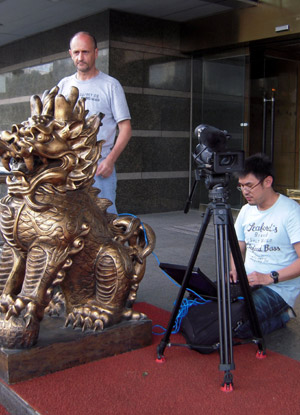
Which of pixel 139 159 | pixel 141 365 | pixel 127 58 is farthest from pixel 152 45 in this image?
pixel 141 365

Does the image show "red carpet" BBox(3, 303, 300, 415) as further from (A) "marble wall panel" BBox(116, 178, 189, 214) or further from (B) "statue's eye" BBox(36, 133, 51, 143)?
(A) "marble wall panel" BBox(116, 178, 189, 214)

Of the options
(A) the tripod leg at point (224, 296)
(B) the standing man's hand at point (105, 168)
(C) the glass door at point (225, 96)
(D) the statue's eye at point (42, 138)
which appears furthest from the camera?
(C) the glass door at point (225, 96)

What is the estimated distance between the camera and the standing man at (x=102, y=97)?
363 centimetres

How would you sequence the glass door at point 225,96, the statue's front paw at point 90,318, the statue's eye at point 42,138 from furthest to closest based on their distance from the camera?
1. the glass door at point 225,96
2. the statue's front paw at point 90,318
3. the statue's eye at point 42,138

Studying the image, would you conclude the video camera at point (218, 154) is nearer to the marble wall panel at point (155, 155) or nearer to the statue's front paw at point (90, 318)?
the statue's front paw at point (90, 318)

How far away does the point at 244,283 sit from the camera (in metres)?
2.48

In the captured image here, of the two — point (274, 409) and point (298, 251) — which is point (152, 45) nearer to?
point (298, 251)

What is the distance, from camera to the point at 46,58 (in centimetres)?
861

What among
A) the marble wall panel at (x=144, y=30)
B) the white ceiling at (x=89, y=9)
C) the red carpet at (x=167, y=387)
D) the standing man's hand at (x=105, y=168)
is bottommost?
the red carpet at (x=167, y=387)

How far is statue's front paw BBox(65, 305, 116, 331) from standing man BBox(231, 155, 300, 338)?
30.0 inches

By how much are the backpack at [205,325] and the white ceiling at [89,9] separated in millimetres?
5393

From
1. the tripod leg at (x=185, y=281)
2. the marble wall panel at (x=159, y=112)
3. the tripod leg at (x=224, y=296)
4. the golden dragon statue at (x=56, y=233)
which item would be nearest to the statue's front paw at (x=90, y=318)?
the golden dragon statue at (x=56, y=233)

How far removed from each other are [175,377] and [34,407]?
0.68 m

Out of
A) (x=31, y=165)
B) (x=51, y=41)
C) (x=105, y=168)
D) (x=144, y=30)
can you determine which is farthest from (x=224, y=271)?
(x=51, y=41)
